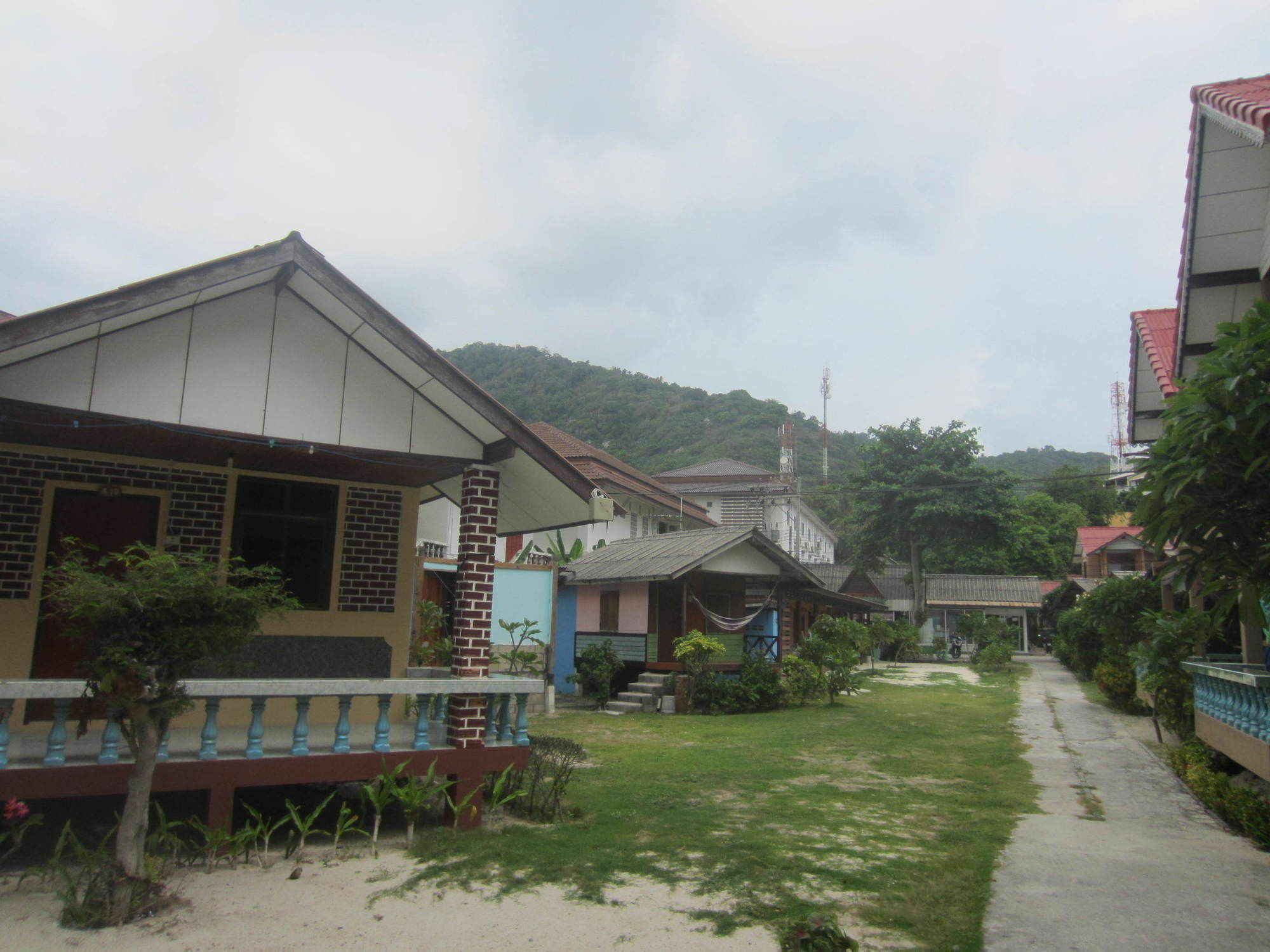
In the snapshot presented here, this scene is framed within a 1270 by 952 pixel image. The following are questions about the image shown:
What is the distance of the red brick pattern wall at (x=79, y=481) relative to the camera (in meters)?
7.86

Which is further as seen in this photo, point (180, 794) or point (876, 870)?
point (180, 794)

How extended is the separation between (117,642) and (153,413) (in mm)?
2276

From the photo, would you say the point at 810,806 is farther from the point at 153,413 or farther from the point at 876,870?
the point at 153,413

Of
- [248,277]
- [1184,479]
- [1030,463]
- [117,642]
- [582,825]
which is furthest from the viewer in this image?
[1030,463]

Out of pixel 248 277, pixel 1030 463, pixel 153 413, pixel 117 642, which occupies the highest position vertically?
pixel 1030 463

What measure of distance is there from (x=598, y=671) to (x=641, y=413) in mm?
52879

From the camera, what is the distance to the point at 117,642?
4848 millimetres

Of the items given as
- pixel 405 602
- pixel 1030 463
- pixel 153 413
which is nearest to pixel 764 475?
pixel 405 602

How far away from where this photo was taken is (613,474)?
113ft

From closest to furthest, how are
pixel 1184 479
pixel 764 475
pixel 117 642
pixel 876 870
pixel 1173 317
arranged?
pixel 1184 479
pixel 117 642
pixel 876 870
pixel 1173 317
pixel 764 475

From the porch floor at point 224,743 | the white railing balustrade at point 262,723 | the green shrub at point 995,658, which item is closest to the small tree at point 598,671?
the porch floor at point 224,743

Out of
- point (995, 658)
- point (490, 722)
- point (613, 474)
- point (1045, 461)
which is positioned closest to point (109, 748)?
point (490, 722)

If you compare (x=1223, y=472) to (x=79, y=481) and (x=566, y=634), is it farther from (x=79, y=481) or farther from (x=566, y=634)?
(x=566, y=634)

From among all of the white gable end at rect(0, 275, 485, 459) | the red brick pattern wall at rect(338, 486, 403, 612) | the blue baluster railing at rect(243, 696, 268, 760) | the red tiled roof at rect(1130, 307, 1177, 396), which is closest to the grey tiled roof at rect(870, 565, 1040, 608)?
the red tiled roof at rect(1130, 307, 1177, 396)
